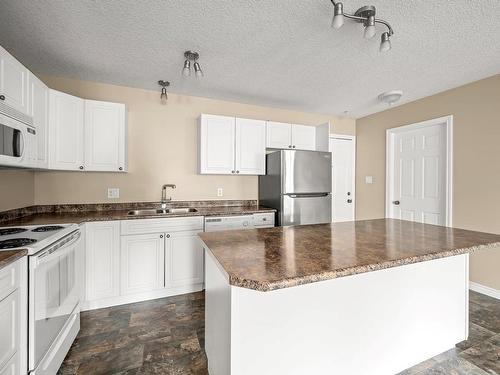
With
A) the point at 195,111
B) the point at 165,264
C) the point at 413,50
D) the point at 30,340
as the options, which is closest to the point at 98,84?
the point at 195,111

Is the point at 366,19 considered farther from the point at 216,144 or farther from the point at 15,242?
the point at 15,242

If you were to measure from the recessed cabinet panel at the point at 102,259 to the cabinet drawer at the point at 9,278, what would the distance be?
1.13 metres

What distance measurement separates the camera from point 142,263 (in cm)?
251

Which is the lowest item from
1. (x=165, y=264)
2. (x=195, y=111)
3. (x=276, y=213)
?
(x=165, y=264)

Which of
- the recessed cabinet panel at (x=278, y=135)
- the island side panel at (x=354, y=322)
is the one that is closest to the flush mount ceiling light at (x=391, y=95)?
the recessed cabinet panel at (x=278, y=135)

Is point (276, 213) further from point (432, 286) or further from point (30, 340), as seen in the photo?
point (30, 340)

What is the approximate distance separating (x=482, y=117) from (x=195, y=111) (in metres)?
3.49

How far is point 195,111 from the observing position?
3.30 m

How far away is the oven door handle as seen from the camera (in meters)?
1.39

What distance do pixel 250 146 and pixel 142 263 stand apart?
195cm

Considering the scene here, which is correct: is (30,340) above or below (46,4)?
below

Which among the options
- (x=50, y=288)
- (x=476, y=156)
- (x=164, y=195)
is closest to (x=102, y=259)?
(x=50, y=288)

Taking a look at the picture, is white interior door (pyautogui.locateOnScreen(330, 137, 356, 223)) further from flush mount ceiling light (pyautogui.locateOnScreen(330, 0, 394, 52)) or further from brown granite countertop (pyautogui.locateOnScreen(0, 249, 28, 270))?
brown granite countertop (pyautogui.locateOnScreen(0, 249, 28, 270))

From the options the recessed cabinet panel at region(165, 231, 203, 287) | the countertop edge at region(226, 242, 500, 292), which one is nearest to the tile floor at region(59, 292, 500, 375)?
the recessed cabinet panel at region(165, 231, 203, 287)
